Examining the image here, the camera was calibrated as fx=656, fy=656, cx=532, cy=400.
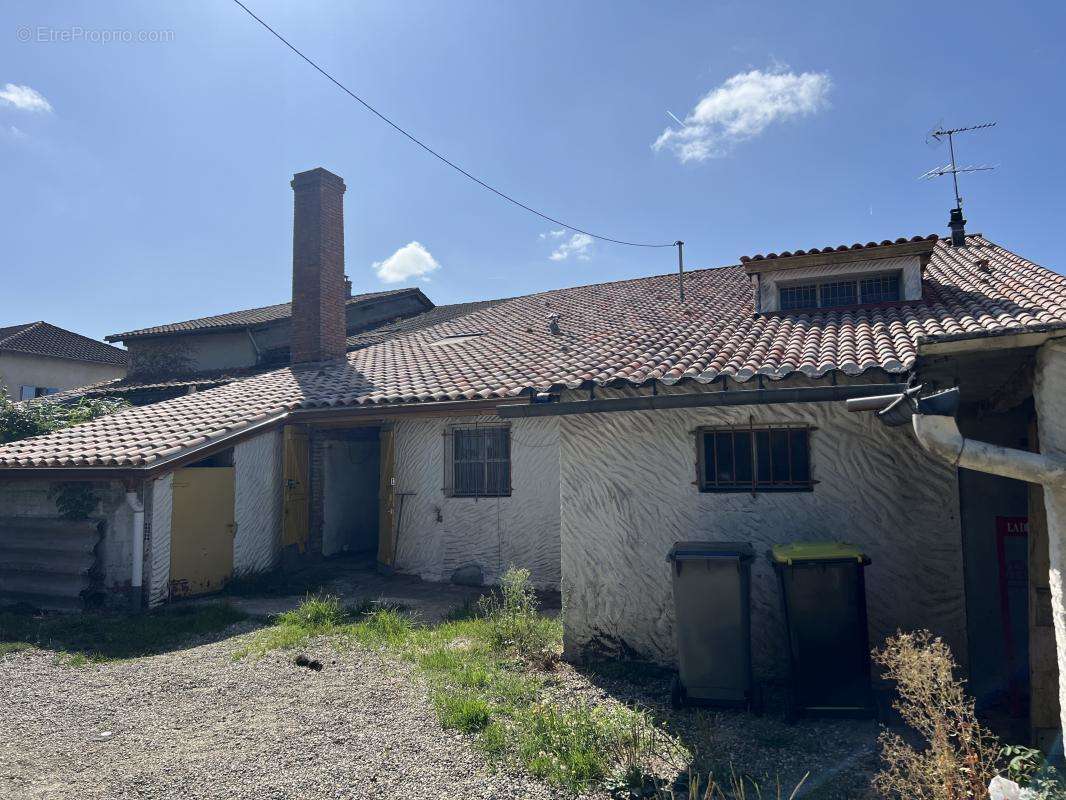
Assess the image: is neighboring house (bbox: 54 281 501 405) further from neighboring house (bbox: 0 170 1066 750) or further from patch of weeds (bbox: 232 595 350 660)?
patch of weeds (bbox: 232 595 350 660)

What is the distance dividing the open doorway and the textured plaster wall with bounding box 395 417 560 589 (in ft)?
4.59

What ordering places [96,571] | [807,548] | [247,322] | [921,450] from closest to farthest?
[807,548] → [921,450] → [96,571] → [247,322]

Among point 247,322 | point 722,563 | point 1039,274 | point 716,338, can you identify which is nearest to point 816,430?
point 722,563

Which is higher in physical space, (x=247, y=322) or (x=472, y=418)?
(x=247, y=322)

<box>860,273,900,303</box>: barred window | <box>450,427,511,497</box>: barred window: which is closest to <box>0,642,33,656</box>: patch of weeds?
<box>450,427,511,497</box>: barred window

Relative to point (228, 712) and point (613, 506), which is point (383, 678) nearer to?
point (228, 712)

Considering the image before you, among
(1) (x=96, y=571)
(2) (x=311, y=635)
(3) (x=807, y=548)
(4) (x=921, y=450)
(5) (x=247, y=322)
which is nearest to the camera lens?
(3) (x=807, y=548)

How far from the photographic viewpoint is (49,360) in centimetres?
2817

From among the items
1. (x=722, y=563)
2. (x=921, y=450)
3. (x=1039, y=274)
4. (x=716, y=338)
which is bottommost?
(x=722, y=563)

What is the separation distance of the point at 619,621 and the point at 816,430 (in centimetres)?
254

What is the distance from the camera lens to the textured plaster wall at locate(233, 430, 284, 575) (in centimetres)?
1024

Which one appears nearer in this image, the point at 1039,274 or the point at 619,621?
the point at 619,621

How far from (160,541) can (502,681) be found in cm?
590

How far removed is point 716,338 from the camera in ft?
26.6
